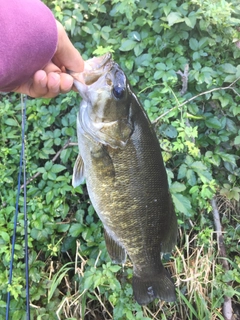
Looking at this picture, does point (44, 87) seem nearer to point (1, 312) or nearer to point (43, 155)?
point (43, 155)

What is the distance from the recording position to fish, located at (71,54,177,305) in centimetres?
156

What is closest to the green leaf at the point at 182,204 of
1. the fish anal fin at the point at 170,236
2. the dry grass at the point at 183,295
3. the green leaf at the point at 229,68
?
the dry grass at the point at 183,295

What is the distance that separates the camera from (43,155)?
2740 millimetres

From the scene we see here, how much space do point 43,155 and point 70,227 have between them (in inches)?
24.4

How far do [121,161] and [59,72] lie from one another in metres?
0.51

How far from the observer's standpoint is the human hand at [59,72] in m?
1.51

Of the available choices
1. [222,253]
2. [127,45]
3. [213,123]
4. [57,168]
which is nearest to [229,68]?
[213,123]

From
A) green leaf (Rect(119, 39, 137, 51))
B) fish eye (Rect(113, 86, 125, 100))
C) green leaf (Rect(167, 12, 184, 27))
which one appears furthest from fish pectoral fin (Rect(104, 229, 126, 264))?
green leaf (Rect(167, 12, 184, 27))

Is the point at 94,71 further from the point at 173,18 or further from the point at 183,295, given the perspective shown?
the point at 183,295

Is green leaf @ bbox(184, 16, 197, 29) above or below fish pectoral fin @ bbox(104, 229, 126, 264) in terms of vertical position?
above

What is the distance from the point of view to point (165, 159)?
2.50m

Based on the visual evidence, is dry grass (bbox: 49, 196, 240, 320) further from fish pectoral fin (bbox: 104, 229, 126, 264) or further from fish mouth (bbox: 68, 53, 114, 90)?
fish mouth (bbox: 68, 53, 114, 90)

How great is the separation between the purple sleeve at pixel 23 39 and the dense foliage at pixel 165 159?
129cm

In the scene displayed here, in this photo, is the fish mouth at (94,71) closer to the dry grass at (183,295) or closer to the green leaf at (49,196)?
the green leaf at (49,196)
